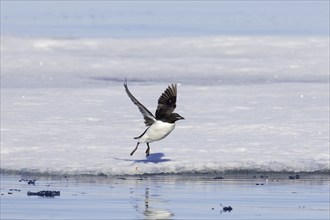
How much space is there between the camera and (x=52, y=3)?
50.7m

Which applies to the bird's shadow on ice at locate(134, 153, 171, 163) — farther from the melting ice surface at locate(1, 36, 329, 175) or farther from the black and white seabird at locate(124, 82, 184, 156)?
the black and white seabird at locate(124, 82, 184, 156)

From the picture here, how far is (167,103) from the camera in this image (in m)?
11.9

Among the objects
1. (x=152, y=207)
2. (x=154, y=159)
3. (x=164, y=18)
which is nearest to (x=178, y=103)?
(x=154, y=159)

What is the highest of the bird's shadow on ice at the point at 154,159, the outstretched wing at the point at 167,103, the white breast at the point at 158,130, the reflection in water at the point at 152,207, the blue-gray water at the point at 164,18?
the blue-gray water at the point at 164,18

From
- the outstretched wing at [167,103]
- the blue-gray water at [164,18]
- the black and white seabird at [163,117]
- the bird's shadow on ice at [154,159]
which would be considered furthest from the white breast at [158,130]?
the blue-gray water at [164,18]

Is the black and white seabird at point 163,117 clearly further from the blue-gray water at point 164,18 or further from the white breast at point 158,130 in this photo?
the blue-gray water at point 164,18

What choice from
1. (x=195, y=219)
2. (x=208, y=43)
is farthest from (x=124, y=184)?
(x=208, y=43)

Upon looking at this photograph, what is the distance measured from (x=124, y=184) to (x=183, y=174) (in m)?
0.89

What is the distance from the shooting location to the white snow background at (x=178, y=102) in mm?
→ 12023

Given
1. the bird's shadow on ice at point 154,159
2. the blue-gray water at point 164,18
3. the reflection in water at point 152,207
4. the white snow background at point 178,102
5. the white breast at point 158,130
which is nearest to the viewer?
the reflection in water at point 152,207

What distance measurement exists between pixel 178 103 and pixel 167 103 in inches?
180

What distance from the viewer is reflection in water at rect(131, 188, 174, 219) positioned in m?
8.87

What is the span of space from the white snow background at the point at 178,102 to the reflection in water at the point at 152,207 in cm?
166

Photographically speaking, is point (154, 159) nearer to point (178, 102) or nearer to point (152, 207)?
point (152, 207)
